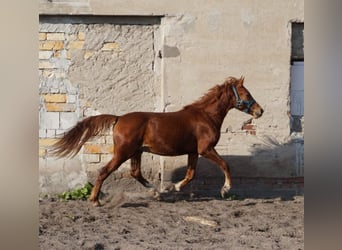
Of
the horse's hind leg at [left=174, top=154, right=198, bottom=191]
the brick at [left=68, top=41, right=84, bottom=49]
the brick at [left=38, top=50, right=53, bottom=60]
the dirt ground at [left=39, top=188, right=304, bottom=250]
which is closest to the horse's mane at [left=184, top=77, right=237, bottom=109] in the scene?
the horse's hind leg at [left=174, top=154, right=198, bottom=191]

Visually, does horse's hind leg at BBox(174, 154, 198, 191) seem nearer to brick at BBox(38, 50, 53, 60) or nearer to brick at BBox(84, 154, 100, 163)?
brick at BBox(84, 154, 100, 163)

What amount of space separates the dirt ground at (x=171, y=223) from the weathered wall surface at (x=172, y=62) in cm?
51

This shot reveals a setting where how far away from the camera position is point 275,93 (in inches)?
227

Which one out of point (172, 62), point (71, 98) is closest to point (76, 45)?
point (71, 98)

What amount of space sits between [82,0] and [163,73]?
115 centimetres

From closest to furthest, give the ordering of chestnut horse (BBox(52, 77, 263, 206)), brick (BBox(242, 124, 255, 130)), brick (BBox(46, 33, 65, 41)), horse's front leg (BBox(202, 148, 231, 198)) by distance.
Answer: chestnut horse (BBox(52, 77, 263, 206))
horse's front leg (BBox(202, 148, 231, 198))
brick (BBox(46, 33, 65, 41))
brick (BBox(242, 124, 255, 130))

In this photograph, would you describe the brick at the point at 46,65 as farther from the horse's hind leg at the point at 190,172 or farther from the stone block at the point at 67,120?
the horse's hind leg at the point at 190,172

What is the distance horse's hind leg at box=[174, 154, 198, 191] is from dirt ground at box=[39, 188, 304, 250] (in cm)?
20

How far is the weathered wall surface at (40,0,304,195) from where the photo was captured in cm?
569

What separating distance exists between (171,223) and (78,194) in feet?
4.55
